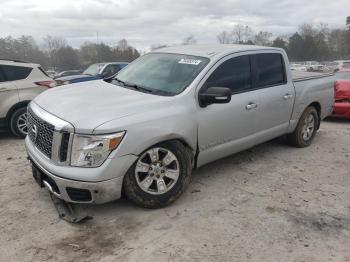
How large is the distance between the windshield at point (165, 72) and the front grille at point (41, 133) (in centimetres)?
131

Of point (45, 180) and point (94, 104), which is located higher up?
point (94, 104)

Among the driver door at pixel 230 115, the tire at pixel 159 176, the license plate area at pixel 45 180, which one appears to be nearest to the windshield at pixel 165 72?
the driver door at pixel 230 115

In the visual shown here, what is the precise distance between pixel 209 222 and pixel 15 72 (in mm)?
5484

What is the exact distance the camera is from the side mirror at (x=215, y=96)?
4.10m

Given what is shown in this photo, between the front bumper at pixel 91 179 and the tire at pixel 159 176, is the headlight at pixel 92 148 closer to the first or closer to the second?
the front bumper at pixel 91 179

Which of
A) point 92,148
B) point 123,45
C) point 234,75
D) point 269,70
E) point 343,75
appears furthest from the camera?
point 123,45

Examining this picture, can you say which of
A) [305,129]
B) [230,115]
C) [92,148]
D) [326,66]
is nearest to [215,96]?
[230,115]

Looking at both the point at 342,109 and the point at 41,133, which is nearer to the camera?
the point at 41,133

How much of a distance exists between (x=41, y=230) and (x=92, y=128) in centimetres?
115

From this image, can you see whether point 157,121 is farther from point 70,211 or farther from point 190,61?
point 70,211

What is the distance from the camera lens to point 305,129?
638 centimetres

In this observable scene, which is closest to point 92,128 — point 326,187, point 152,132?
point 152,132

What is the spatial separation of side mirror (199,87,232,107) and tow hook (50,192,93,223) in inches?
70.9

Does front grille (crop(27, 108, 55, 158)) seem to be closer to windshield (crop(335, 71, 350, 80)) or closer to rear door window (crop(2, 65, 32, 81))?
rear door window (crop(2, 65, 32, 81))
